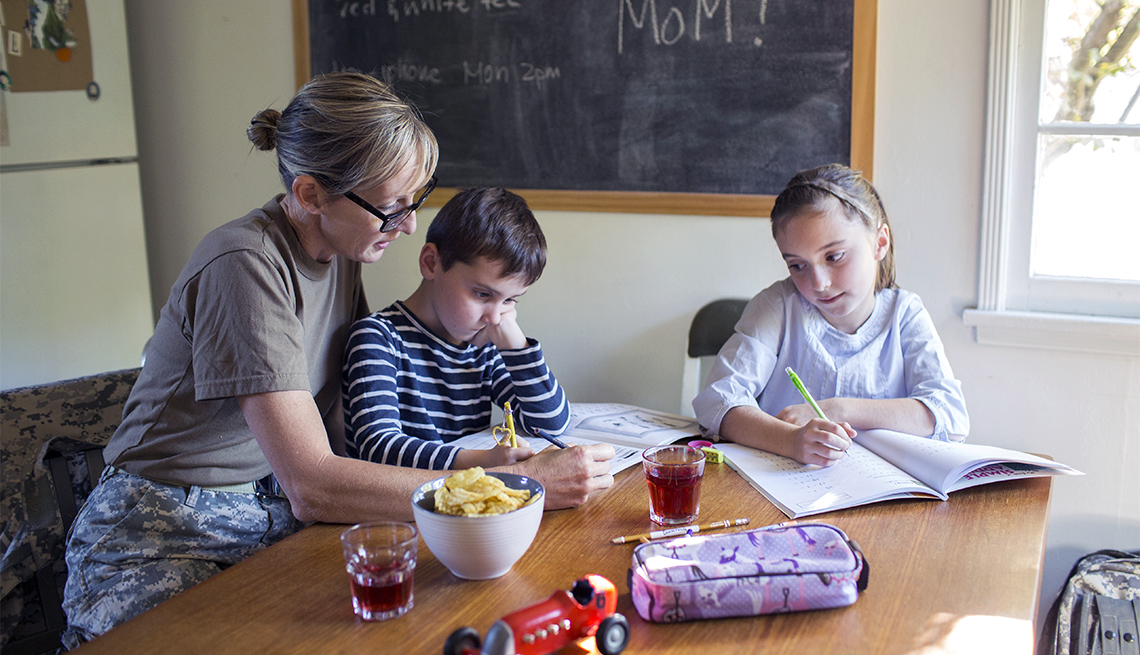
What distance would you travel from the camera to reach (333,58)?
260cm

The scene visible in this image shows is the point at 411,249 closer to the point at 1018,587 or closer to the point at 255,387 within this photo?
the point at 255,387

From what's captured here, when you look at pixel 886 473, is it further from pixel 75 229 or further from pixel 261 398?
pixel 75 229

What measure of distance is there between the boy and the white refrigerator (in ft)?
5.14

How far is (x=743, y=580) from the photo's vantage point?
859 millimetres

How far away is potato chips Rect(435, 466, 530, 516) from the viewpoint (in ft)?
3.05

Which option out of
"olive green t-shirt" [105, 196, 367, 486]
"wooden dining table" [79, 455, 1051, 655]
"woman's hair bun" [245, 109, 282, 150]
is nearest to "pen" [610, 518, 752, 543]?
"wooden dining table" [79, 455, 1051, 655]

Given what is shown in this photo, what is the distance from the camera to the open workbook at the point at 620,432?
1437mm

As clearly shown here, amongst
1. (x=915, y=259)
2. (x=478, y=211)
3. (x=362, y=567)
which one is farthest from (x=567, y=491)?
(x=915, y=259)

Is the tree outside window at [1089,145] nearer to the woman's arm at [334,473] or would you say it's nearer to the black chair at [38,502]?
the woman's arm at [334,473]

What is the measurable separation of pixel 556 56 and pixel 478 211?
0.99 m

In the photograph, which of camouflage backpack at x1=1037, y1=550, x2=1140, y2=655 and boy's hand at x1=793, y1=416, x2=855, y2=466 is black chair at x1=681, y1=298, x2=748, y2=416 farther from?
camouflage backpack at x1=1037, y1=550, x2=1140, y2=655

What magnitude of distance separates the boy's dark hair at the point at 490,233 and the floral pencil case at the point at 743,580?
0.69m

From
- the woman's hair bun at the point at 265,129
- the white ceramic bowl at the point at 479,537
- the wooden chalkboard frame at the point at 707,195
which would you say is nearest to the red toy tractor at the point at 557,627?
the white ceramic bowl at the point at 479,537

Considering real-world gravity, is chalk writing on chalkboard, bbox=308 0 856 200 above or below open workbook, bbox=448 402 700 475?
above
